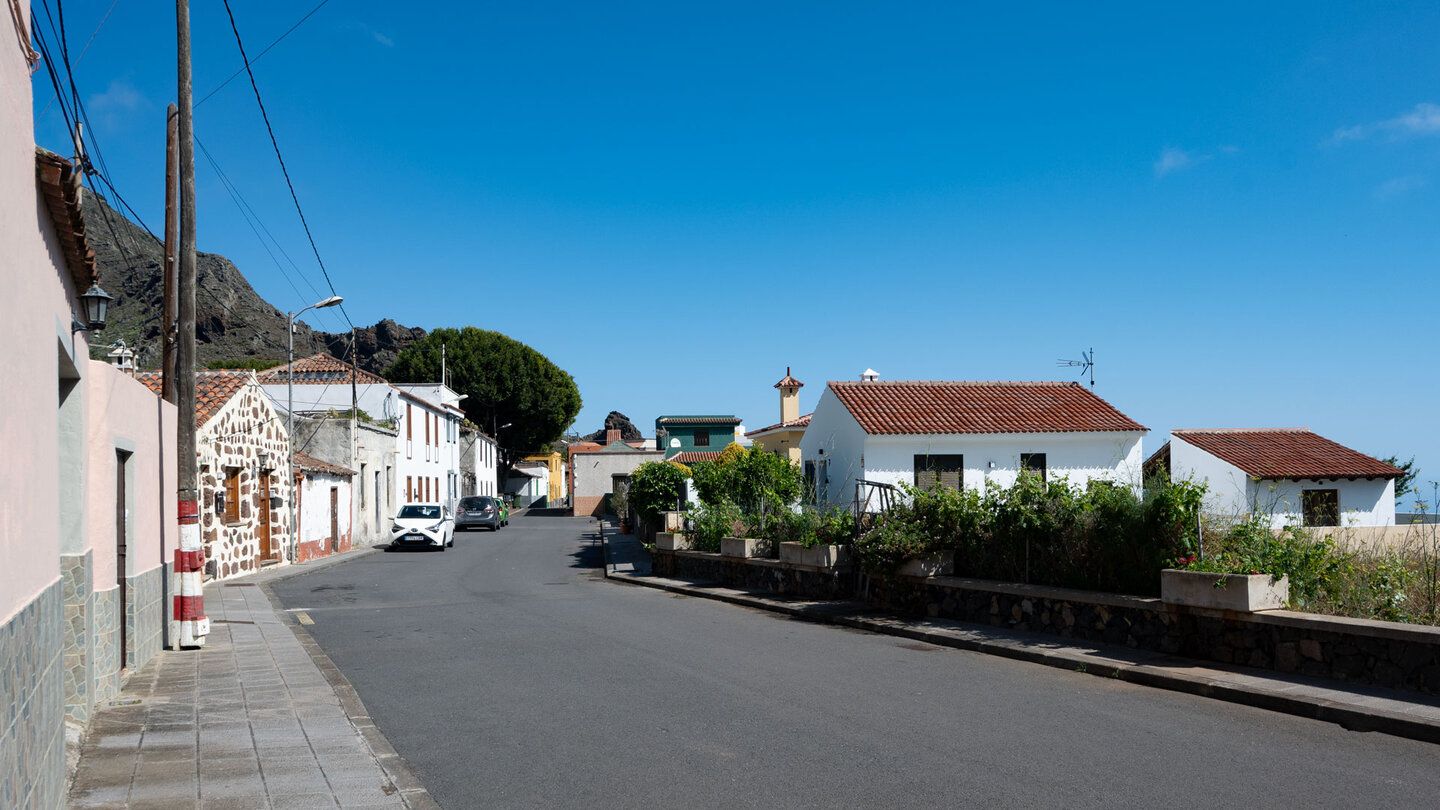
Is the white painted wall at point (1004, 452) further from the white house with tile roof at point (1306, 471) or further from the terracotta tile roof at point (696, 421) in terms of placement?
the terracotta tile roof at point (696, 421)

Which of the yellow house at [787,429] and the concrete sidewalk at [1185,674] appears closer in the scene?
the concrete sidewalk at [1185,674]

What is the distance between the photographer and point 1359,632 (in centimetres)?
804

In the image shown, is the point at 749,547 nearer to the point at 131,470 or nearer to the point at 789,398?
the point at 131,470

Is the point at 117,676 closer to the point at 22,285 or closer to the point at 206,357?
the point at 22,285

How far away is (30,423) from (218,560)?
18309 millimetres

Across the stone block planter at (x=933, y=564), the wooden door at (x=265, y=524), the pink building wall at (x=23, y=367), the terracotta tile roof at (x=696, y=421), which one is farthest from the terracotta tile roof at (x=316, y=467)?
the terracotta tile roof at (x=696, y=421)

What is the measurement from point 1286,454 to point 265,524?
96.7 feet

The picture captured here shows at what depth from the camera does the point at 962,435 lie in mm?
28703

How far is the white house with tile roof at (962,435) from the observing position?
28.4 meters

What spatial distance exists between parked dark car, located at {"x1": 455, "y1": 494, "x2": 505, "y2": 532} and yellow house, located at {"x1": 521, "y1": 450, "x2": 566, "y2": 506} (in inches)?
1918

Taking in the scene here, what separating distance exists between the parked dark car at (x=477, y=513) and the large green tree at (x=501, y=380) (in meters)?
23.3

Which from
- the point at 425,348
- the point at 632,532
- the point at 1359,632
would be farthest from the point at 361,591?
the point at 425,348

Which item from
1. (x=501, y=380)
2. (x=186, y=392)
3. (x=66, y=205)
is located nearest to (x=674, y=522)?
(x=186, y=392)

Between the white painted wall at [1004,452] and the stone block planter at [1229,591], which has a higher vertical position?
the white painted wall at [1004,452]
